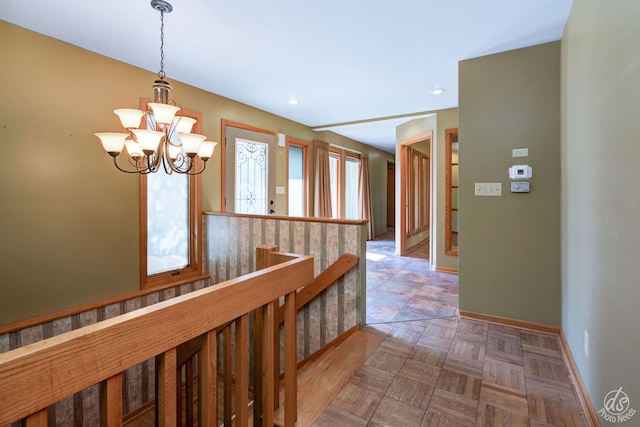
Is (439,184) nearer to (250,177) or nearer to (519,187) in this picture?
(519,187)

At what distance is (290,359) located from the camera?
137cm

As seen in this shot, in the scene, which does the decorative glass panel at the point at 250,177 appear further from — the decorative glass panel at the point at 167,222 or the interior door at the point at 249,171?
the decorative glass panel at the point at 167,222

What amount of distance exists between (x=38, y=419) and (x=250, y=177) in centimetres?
→ 391

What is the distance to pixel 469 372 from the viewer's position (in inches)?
79.7

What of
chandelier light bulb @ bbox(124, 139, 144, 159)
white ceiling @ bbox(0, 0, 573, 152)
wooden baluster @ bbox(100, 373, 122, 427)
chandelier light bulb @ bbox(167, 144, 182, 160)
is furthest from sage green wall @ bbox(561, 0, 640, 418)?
chandelier light bulb @ bbox(124, 139, 144, 159)

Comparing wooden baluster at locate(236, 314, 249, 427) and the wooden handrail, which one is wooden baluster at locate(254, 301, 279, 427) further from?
the wooden handrail

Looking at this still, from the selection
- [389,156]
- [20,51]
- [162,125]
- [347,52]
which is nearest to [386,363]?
[162,125]

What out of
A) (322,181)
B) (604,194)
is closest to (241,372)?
(604,194)

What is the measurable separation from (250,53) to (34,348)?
278 cm

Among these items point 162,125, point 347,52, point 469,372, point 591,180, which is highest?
point 347,52

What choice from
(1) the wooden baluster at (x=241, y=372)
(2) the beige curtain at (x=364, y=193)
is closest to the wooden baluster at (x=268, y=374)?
(1) the wooden baluster at (x=241, y=372)

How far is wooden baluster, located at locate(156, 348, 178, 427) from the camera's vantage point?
2.79 feet

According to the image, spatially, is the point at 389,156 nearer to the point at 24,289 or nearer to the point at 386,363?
the point at 386,363

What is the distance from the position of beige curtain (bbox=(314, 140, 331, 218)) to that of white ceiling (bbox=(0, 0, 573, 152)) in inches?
82.9
